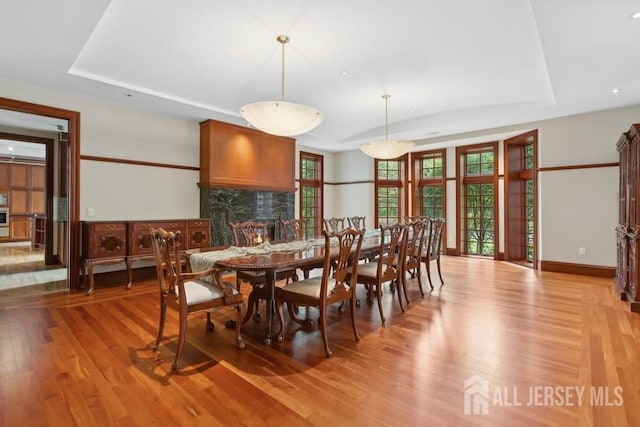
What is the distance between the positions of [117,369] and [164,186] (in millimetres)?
3686

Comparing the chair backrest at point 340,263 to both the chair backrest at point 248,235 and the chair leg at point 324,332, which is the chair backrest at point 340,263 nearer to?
the chair leg at point 324,332

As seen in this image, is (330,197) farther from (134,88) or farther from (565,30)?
(565,30)

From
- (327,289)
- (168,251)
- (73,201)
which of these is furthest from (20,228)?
(327,289)

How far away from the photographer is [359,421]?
5.71 feet

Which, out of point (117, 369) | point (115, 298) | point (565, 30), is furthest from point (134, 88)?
point (565, 30)

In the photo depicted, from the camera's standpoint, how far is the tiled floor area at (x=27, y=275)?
14.4 feet

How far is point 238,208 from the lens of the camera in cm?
599

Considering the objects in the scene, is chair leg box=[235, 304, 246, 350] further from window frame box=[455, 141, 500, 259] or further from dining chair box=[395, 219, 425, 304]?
window frame box=[455, 141, 500, 259]

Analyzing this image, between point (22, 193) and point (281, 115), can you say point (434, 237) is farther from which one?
point (22, 193)

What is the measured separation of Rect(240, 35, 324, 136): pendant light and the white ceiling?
1.95ft

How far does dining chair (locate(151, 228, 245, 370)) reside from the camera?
2.31 meters

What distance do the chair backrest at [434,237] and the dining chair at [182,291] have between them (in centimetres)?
282

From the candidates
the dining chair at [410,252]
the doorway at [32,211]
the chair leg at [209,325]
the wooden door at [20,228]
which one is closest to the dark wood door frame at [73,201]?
the doorway at [32,211]

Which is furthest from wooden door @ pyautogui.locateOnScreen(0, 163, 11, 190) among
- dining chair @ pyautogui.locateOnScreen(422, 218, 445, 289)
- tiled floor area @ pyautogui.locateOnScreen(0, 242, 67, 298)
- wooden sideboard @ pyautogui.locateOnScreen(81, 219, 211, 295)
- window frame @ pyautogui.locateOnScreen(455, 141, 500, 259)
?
window frame @ pyautogui.locateOnScreen(455, 141, 500, 259)
